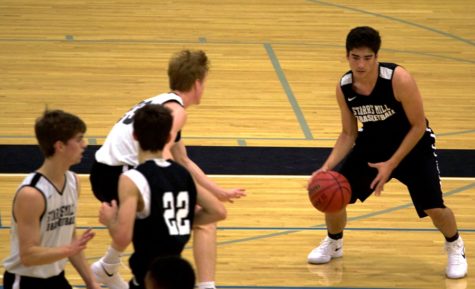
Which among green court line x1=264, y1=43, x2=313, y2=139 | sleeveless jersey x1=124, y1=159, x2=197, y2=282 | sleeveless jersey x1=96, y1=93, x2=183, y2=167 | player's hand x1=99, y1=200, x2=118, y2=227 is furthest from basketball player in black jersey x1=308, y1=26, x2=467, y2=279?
green court line x1=264, y1=43, x2=313, y2=139

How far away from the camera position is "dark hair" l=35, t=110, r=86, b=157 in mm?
5020

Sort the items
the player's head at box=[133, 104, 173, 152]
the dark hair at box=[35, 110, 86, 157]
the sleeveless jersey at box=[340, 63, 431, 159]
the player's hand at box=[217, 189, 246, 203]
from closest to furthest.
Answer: the player's head at box=[133, 104, 173, 152] → the dark hair at box=[35, 110, 86, 157] → the player's hand at box=[217, 189, 246, 203] → the sleeveless jersey at box=[340, 63, 431, 159]

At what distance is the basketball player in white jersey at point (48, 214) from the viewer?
495 cm

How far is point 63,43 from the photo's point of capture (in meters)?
13.4

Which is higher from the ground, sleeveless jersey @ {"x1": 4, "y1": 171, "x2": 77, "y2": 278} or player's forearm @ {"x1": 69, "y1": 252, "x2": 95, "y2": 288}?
sleeveless jersey @ {"x1": 4, "y1": 171, "x2": 77, "y2": 278}

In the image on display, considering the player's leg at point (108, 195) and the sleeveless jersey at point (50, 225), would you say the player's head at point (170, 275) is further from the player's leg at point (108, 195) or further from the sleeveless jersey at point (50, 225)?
the player's leg at point (108, 195)

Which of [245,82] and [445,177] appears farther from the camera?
[245,82]

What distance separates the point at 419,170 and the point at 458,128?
394 cm

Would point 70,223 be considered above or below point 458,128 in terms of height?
above

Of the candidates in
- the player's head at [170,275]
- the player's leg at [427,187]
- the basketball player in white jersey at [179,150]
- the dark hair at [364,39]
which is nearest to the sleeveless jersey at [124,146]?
the basketball player in white jersey at [179,150]

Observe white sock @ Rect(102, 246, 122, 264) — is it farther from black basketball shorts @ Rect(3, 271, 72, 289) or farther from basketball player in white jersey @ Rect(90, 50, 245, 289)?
black basketball shorts @ Rect(3, 271, 72, 289)

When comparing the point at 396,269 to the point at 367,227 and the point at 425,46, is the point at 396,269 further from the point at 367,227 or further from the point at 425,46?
the point at 425,46

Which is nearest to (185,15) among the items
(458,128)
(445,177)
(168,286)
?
(458,128)

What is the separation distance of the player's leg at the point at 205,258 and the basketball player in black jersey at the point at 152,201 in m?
1.23
